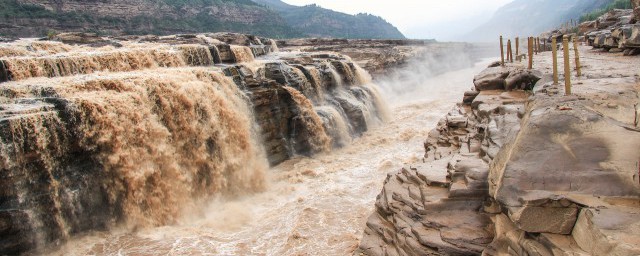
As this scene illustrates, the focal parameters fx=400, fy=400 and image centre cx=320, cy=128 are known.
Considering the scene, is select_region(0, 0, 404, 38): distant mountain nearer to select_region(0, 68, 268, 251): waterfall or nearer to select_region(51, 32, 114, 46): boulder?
select_region(51, 32, 114, 46): boulder

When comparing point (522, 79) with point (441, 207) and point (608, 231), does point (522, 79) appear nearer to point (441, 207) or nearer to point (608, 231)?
point (441, 207)

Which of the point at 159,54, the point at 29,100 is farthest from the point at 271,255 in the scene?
the point at 159,54

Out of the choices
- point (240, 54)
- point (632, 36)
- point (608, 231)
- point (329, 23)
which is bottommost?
point (608, 231)

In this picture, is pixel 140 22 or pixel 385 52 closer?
pixel 385 52

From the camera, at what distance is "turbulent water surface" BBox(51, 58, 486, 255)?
23.7 feet

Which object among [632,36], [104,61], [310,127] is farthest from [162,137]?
[632,36]

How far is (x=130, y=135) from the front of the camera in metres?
8.33

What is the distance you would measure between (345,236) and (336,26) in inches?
4390

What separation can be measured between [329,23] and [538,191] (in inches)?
4456

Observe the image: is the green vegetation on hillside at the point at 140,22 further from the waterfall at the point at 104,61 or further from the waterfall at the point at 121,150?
the waterfall at the point at 121,150

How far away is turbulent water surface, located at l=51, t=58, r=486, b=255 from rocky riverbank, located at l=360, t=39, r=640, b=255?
1469mm

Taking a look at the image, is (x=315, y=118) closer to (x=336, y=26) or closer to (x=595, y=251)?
(x=595, y=251)

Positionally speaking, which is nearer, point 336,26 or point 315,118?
point 315,118

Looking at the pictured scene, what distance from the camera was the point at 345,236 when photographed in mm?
7414
